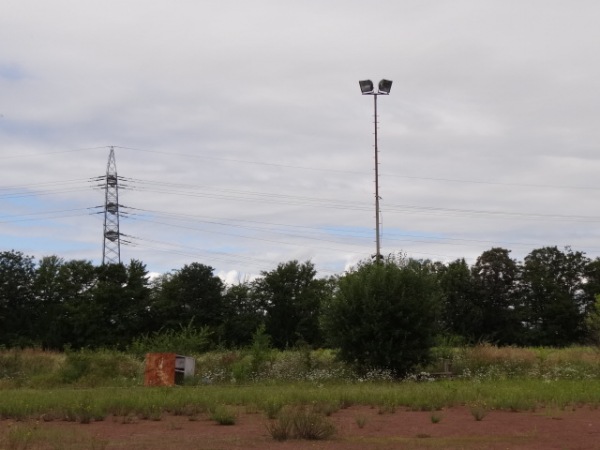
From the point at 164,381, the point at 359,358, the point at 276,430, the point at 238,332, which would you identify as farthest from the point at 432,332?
the point at 238,332

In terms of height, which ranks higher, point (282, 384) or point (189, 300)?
point (189, 300)

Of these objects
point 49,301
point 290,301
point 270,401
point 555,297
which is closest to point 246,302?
point 290,301

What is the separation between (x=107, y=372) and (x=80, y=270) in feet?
186

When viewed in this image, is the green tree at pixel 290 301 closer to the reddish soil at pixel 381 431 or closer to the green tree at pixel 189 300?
the green tree at pixel 189 300

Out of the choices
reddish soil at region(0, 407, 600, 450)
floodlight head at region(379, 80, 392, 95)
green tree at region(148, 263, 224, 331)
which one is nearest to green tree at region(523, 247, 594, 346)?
green tree at region(148, 263, 224, 331)

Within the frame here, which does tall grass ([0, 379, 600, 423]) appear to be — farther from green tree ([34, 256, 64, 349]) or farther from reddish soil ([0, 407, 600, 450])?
green tree ([34, 256, 64, 349])

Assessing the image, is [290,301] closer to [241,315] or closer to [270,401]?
[241,315]

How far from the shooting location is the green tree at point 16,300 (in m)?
89.1

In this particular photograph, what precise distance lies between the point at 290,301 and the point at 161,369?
200 feet

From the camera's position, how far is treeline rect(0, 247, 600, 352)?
8500 cm

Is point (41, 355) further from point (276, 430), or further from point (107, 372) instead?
point (276, 430)

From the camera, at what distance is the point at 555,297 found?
97.2 m

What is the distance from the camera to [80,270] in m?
91.6

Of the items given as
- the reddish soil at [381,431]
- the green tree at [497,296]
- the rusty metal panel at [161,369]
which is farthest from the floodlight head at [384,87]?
the green tree at [497,296]
